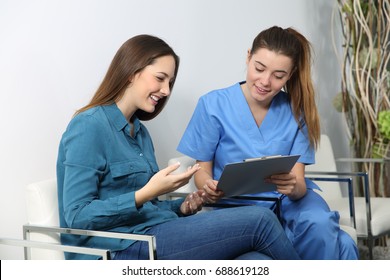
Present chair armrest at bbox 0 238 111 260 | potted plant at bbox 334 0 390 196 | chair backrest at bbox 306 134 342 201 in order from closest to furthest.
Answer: chair armrest at bbox 0 238 111 260, chair backrest at bbox 306 134 342 201, potted plant at bbox 334 0 390 196

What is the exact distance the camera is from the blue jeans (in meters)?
1.80

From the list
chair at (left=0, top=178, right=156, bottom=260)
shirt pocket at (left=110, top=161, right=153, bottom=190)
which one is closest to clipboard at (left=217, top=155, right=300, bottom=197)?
shirt pocket at (left=110, top=161, right=153, bottom=190)

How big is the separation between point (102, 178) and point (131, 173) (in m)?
0.09

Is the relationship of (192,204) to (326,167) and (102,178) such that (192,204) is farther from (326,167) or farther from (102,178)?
(326,167)

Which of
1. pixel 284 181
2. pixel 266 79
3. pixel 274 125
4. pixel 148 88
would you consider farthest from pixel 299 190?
pixel 148 88

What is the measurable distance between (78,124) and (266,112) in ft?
2.59

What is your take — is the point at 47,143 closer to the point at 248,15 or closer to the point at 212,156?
the point at 212,156

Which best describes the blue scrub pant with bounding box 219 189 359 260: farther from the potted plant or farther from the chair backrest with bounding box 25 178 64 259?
the potted plant

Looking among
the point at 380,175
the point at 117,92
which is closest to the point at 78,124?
the point at 117,92

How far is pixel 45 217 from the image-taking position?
1935 mm

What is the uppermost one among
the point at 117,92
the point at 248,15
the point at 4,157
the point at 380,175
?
the point at 248,15

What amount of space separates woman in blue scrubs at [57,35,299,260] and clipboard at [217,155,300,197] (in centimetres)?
12

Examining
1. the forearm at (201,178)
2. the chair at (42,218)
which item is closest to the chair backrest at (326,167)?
the forearm at (201,178)

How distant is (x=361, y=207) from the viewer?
278 centimetres
